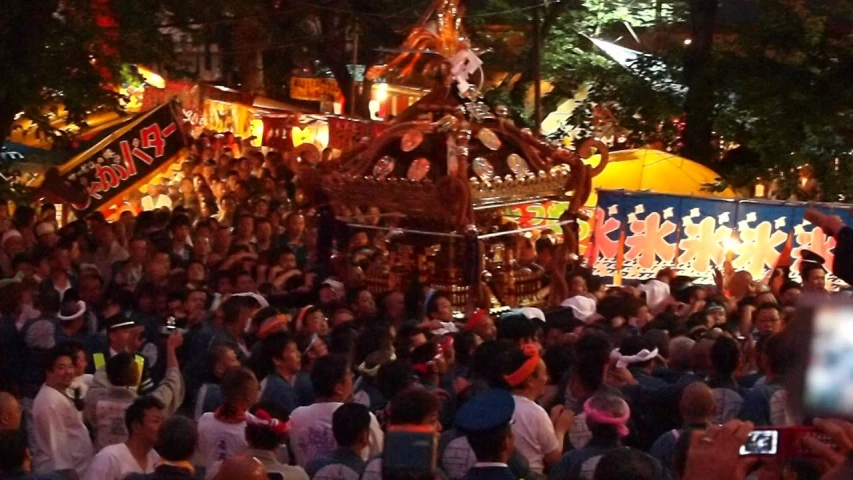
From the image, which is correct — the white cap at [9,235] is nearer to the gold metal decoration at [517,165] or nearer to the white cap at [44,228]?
the white cap at [44,228]

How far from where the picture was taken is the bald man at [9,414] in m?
5.86

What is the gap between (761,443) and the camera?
2543 millimetres

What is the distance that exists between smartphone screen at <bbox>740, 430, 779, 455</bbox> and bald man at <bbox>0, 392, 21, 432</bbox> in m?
4.15

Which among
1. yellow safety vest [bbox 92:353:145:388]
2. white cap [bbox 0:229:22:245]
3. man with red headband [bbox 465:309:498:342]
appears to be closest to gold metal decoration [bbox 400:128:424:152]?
man with red headband [bbox 465:309:498:342]

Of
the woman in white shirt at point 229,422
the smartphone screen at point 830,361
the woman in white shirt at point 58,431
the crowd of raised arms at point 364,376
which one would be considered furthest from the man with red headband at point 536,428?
the smartphone screen at point 830,361

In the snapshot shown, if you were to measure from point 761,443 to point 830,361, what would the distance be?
1.71 ft

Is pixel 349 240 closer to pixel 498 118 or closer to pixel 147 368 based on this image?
pixel 498 118

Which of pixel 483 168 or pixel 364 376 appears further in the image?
pixel 483 168

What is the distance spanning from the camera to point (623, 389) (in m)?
6.60

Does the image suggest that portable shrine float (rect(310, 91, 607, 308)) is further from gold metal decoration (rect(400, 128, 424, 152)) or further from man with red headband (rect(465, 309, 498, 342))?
man with red headband (rect(465, 309, 498, 342))

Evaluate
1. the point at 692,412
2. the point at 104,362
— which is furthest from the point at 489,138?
the point at 692,412

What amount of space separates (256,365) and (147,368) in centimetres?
70

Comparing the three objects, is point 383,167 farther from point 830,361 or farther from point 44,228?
point 830,361

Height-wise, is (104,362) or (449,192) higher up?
(449,192)
